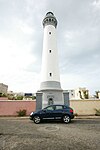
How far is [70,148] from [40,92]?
15262 mm

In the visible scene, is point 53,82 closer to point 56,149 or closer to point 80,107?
point 80,107

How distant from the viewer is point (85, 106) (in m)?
17.6

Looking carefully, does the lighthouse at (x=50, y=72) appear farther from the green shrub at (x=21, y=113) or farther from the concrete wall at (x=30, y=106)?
the green shrub at (x=21, y=113)

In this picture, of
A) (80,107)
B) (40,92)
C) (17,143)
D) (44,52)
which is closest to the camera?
(17,143)

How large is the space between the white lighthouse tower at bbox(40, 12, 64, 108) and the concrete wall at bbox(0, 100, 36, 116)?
2405 millimetres

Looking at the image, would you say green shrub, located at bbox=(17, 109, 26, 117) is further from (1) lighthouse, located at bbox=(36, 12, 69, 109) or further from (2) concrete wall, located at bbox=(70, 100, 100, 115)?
(2) concrete wall, located at bbox=(70, 100, 100, 115)

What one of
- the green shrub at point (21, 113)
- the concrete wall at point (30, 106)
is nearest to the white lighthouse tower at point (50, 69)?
the concrete wall at point (30, 106)

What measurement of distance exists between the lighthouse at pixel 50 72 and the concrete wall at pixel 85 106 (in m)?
2.45

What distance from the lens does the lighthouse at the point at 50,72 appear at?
20.3 m

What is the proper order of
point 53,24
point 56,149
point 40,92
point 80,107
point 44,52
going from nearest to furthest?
point 56,149 → point 80,107 → point 40,92 → point 44,52 → point 53,24

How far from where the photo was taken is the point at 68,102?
1856 centimetres

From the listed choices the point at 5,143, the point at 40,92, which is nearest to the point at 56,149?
the point at 5,143

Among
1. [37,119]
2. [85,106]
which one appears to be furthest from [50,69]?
[37,119]

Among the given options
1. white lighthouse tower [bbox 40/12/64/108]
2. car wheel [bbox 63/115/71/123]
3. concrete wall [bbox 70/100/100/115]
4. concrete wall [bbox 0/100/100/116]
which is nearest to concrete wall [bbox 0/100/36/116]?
concrete wall [bbox 0/100/100/116]
